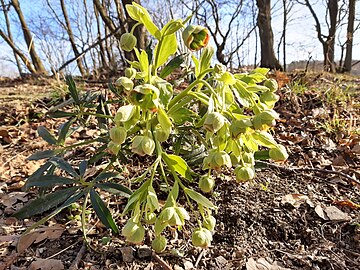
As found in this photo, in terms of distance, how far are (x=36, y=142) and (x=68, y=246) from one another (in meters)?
0.71

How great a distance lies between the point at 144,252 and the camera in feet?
2.43

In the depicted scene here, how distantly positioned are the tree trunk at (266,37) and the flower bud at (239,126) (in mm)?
4461

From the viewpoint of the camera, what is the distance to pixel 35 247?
78cm

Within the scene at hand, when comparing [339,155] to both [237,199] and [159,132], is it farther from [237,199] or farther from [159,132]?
[159,132]

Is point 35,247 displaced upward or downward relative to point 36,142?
downward

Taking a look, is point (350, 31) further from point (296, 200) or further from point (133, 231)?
point (133, 231)

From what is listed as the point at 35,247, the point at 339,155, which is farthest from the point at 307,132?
the point at 35,247

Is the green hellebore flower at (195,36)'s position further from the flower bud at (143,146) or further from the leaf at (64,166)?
the leaf at (64,166)

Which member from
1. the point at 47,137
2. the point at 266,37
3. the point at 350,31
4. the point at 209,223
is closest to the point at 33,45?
the point at 266,37

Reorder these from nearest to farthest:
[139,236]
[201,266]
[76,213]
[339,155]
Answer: [139,236] → [201,266] → [76,213] → [339,155]

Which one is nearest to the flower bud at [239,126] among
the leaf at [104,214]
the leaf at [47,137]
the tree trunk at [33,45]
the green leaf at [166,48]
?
the green leaf at [166,48]

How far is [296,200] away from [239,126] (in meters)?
0.49

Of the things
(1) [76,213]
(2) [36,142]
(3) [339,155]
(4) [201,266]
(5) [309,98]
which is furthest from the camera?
(5) [309,98]

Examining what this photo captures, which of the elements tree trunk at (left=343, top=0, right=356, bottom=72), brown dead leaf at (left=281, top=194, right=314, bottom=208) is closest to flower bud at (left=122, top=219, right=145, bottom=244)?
brown dead leaf at (left=281, top=194, right=314, bottom=208)
